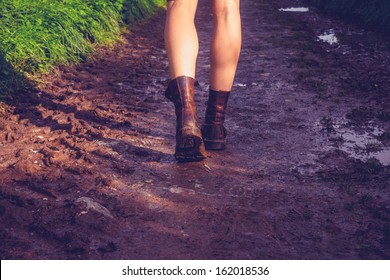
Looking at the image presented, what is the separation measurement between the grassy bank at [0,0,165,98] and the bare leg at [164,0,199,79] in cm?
144

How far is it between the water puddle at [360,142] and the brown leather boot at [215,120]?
655 millimetres

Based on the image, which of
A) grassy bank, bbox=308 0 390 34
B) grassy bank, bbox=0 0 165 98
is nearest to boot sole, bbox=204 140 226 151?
grassy bank, bbox=0 0 165 98

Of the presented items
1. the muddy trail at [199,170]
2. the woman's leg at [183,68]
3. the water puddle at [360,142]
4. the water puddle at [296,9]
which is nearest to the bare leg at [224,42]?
the woman's leg at [183,68]

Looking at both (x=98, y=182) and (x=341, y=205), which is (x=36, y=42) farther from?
(x=341, y=205)

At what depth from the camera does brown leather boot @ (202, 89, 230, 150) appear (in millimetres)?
3169

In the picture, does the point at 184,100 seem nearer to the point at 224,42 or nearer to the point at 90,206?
the point at 224,42

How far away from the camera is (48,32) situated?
4965 mm

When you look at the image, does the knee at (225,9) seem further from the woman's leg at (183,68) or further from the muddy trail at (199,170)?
the muddy trail at (199,170)

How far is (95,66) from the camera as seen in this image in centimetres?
502

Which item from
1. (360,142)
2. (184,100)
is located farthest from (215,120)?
(360,142)

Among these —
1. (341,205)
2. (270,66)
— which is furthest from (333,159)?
(270,66)

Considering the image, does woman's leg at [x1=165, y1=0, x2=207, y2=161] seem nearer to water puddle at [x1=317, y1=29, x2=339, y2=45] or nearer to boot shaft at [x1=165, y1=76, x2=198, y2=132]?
boot shaft at [x1=165, y1=76, x2=198, y2=132]

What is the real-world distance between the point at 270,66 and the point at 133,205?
3053mm

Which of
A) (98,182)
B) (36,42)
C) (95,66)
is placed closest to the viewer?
(98,182)
